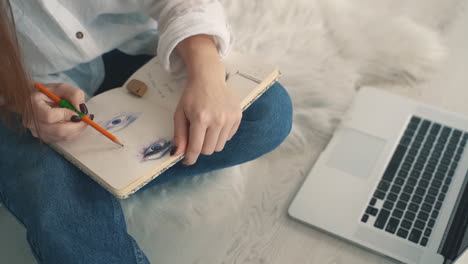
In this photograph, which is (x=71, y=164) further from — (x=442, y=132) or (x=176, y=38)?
(x=442, y=132)

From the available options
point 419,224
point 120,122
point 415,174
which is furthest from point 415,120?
point 120,122

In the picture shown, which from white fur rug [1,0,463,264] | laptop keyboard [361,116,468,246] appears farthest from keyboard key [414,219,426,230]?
white fur rug [1,0,463,264]

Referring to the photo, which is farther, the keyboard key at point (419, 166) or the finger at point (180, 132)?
the keyboard key at point (419, 166)

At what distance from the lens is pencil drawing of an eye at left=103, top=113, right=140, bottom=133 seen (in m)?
0.71

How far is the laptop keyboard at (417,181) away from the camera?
799mm

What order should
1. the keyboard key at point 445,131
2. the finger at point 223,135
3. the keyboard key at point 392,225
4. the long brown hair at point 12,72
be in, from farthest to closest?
the keyboard key at point 445,131
the keyboard key at point 392,225
the finger at point 223,135
the long brown hair at point 12,72

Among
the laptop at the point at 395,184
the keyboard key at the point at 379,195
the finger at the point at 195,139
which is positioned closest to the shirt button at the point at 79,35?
the finger at the point at 195,139

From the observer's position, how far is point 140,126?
710 millimetres

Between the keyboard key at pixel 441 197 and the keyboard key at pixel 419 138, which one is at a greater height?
the keyboard key at pixel 419 138

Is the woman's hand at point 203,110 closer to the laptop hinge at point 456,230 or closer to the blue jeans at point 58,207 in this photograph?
the blue jeans at point 58,207

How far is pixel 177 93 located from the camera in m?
0.75

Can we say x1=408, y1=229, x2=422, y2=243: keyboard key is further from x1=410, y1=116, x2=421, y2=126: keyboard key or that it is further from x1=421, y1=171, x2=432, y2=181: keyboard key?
x1=410, y1=116, x2=421, y2=126: keyboard key

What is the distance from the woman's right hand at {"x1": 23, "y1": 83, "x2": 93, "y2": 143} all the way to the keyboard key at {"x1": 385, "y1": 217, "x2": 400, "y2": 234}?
49cm

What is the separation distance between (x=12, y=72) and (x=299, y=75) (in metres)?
0.60
